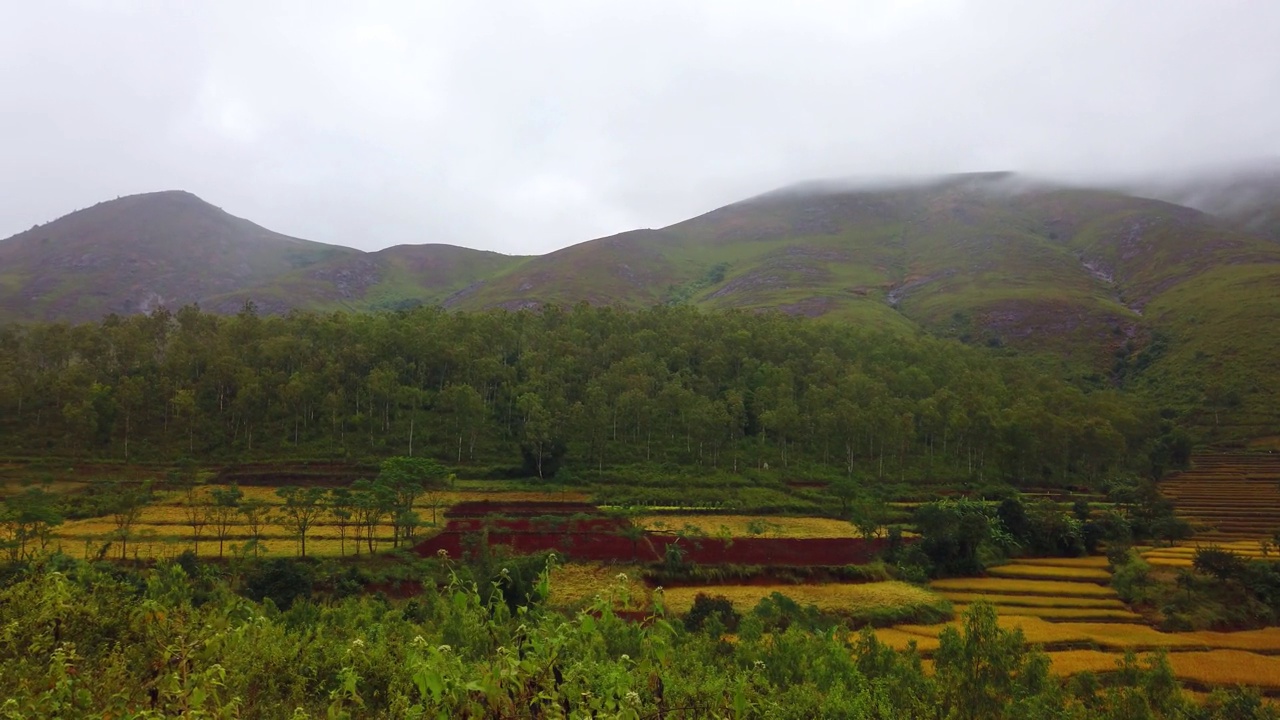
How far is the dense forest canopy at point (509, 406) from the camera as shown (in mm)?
63156

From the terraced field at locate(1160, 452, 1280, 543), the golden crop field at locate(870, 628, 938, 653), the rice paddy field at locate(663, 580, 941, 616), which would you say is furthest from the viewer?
the terraced field at locate(1160, 452, 1280, 543)

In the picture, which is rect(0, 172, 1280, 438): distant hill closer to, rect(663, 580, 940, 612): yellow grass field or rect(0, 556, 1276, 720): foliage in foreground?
rect(663, 580, 940, 612): yellow grass field

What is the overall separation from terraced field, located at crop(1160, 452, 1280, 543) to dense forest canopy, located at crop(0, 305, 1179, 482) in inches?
201

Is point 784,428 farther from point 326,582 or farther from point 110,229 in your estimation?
point 110,229

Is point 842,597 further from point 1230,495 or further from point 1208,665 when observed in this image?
point 1230,495

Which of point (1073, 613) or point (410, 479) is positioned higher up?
point (410, 479)

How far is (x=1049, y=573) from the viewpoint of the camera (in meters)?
41.6

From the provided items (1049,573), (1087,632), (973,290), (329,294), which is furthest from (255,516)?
(973,290)

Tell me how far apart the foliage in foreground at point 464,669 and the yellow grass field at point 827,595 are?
7162mm

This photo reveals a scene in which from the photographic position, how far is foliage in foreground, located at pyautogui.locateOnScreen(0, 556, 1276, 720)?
15.7ft

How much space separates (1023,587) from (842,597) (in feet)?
39.0

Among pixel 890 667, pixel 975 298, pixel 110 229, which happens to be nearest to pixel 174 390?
pixel 890 667

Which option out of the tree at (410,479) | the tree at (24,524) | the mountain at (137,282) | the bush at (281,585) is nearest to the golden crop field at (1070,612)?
the bush at (281,585)

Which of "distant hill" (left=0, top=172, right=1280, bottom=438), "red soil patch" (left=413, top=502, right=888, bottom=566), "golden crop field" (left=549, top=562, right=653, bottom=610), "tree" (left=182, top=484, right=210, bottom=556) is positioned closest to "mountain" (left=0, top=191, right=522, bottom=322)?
"distant hill" (left=0, top=172, right=1280, bottom=438)
